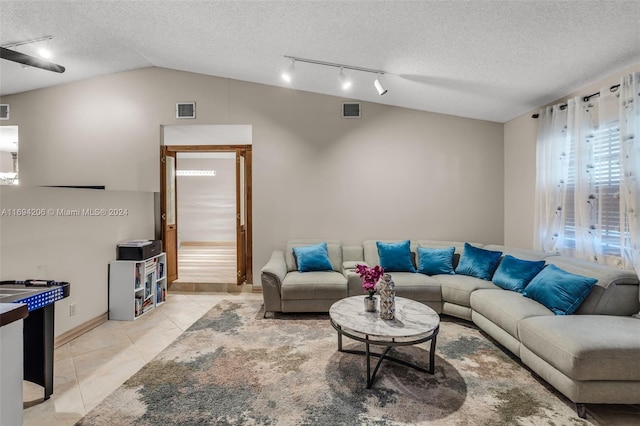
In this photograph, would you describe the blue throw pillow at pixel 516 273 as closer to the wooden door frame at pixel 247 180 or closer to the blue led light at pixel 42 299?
the wooden door frame at pixel 247 180

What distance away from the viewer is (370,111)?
466 centimetres

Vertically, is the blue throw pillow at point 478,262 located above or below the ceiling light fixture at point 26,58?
below

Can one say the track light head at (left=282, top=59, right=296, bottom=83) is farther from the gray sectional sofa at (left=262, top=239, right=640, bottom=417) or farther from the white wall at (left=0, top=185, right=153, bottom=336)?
the white wall at (left=0, top=185, right=153, bottom=336)

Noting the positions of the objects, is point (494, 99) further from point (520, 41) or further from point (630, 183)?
point (630, 183)

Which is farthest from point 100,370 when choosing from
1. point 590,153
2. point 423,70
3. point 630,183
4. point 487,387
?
point 590,153

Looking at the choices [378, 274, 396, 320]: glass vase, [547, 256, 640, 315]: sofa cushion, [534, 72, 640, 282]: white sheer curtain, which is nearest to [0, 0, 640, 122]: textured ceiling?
[534, 72, 640, 282]: white sheer curtain

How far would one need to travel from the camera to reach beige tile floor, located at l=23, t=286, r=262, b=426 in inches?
83.4

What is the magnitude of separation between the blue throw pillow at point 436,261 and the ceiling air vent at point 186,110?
3.93 metres

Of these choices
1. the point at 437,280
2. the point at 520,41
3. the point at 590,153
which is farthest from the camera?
the point at 437,280

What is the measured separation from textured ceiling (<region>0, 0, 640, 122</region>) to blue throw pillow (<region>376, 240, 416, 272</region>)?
205 centimetres

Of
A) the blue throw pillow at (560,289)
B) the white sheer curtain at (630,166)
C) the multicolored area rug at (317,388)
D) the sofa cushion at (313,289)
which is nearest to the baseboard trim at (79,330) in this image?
the multicolored area rug at (317,388)

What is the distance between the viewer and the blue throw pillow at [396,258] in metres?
4.07

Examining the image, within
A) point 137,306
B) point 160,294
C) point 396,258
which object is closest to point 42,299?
point 137,306

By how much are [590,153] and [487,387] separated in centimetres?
248
